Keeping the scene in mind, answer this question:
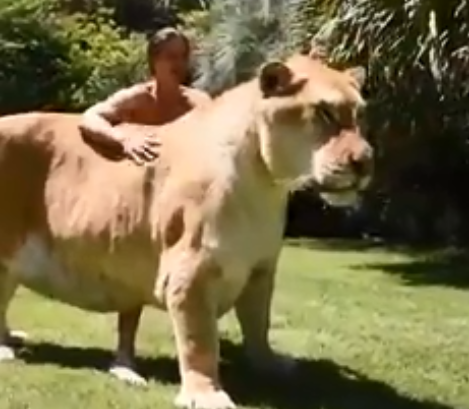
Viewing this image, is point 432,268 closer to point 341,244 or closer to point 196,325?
point 341,244

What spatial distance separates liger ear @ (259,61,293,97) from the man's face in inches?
36.8

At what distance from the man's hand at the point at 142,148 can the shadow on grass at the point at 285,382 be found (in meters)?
1.08

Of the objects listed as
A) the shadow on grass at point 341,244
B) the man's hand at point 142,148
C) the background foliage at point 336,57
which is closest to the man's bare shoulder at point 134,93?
the man's hand at point 142,148

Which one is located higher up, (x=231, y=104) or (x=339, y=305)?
(x=231, y=104)

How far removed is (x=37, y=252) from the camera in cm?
795

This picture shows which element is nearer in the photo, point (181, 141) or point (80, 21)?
point (181, 141)

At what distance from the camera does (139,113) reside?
A: 26.2 feet

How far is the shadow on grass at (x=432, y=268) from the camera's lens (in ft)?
45.3

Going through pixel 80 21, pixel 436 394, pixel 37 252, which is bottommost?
pixel 80 21

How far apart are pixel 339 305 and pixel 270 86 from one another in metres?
4.39

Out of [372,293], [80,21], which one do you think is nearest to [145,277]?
[372,293]

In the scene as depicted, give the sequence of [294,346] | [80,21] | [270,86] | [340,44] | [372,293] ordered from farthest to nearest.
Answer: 1. [80,21]
2. [340,44]
3. [372,293]
4. [294,346]
5. [270,86]

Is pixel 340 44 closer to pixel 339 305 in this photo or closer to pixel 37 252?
pixel 339 305

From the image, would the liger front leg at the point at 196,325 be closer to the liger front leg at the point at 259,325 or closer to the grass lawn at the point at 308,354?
the grass lawn at the point at 308,354
